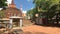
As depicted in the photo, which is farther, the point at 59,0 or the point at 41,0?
the point at 41,0

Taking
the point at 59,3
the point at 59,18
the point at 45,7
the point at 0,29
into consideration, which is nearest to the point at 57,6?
the point at 59,3

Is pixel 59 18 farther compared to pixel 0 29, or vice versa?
pixel 59 18

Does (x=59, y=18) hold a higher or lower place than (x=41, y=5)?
lower

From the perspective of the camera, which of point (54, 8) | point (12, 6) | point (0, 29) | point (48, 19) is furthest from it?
point (12, 6)

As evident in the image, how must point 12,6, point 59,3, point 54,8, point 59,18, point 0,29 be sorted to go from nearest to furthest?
1. point 0,29
2. point 59,3
3. point 54,8
4. point 59,18
5. point 12,6

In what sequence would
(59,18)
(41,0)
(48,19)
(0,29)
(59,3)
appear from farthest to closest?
(48,19) < (59,18) < (41,0) < (59,3) < (0,29)

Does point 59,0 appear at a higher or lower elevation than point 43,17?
higher

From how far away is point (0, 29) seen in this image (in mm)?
15484

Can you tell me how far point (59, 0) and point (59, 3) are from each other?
538mm

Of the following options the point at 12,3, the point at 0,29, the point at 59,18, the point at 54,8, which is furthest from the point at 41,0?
the point at 12,3

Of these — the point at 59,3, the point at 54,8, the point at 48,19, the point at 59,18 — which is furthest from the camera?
the point at 48,19

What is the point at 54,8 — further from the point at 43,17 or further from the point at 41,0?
the point at 43,17

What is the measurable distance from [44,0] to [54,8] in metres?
2.61

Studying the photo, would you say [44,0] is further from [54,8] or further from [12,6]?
[12,6]
